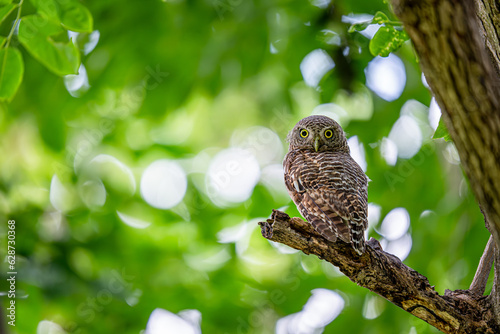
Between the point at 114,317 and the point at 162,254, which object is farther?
the point at 162,254

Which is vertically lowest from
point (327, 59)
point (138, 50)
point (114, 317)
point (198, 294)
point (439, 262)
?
point (114, 317)

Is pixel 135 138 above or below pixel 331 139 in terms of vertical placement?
below

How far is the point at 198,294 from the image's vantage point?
5.64 metres

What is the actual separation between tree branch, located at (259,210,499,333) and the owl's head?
188 cm

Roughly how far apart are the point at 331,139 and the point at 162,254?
273cm

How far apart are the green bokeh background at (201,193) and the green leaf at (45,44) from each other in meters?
2.08

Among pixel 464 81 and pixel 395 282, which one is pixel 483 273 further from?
pixel 464 81

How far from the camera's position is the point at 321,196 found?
3482mm

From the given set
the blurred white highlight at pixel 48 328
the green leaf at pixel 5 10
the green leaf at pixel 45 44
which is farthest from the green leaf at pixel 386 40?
the blurred white highlight at pixel 48 328

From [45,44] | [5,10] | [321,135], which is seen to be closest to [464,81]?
[45,44]

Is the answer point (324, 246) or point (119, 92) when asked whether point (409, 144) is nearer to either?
point (324, 246)

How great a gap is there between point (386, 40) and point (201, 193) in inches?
157

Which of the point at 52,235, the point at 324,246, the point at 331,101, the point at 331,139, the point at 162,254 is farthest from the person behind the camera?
the point at 162,254

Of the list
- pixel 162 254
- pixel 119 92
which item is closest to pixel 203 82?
pixel 119 92
